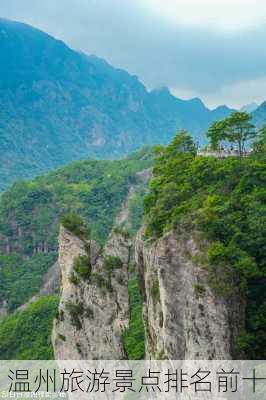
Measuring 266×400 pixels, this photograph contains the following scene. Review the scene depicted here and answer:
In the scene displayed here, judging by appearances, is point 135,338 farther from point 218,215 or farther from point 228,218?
point 228,218

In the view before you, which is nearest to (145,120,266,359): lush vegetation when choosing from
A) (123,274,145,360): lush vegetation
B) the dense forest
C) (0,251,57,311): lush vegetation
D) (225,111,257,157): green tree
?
the dense forest

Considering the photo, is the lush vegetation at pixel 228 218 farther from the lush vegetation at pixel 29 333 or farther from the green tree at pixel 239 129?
the lush vegetation at pixel 29 333

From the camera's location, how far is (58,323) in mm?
31391

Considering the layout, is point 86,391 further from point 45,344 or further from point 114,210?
point 114,210

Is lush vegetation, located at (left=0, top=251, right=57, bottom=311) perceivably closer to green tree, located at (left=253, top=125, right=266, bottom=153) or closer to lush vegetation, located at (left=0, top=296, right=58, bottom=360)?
lush vegetation, located at (left=0, top=296, right=58, bottom=360)

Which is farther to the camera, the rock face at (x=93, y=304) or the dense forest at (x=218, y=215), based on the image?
the rock face at (x=93, y=304)

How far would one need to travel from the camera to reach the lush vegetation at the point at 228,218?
73.9 feet

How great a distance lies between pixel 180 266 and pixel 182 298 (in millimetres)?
1375

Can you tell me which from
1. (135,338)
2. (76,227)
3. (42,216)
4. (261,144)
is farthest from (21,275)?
(261,144)

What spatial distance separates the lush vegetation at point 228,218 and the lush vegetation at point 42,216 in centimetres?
6122

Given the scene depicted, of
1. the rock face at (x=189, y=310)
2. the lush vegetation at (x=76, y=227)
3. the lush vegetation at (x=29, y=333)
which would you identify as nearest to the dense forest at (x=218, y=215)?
the lush vegetation at (x=29, y=333)

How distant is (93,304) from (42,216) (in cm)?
7692

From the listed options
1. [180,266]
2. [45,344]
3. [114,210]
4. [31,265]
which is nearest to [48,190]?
[114,210]

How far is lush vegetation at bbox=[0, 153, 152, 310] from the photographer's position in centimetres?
9262
